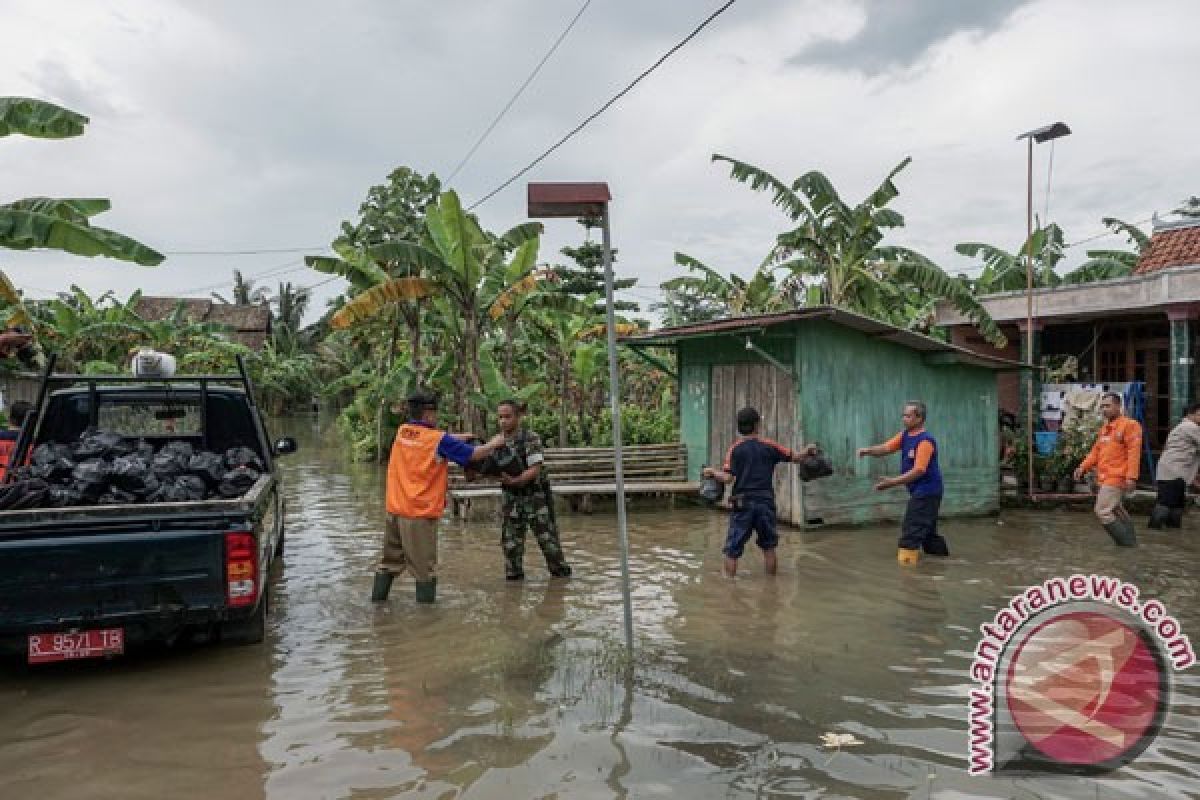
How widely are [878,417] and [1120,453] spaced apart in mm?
2939

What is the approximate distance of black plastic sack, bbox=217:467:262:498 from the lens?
19.3 ft

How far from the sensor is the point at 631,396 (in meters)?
23.8

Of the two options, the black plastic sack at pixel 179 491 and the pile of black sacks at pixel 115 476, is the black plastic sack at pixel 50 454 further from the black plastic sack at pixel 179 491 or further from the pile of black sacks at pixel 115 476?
the black plastic sack at pixel 179 491

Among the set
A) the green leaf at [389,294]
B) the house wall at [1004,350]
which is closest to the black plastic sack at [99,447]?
the green leaf at [389,294]

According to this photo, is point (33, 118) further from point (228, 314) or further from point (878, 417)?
point (228, 314)

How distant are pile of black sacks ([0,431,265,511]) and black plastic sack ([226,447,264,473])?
1cm

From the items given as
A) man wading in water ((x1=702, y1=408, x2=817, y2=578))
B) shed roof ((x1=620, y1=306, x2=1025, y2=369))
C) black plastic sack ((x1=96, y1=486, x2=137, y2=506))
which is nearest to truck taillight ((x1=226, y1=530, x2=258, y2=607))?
black plastic sack ((x1=96, y1=486, x2=137, y2=506))

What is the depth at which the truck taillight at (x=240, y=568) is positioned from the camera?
5012 millimetres

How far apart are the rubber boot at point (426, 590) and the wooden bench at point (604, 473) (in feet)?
16.2

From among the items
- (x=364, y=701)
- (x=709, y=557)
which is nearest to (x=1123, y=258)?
(x=709, y=557)

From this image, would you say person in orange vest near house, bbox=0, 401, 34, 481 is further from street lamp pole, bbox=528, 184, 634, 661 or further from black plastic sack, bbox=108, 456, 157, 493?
street lamp pole, bbox=528, 184, 634, 661

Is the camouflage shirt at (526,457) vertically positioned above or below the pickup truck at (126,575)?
above

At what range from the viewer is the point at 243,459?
6.87 meters

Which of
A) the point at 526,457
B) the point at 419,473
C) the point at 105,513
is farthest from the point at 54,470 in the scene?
the point at 526,457
